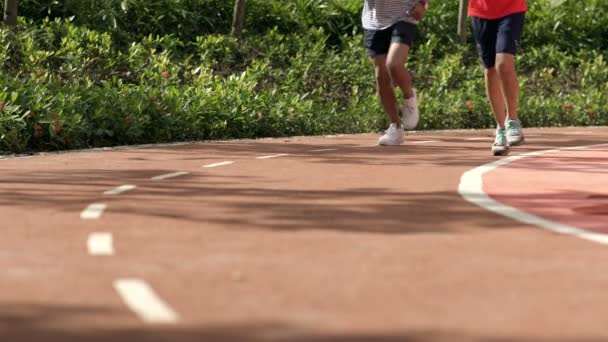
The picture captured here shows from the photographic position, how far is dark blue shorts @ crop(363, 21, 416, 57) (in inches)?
556

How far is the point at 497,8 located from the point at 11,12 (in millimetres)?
9364

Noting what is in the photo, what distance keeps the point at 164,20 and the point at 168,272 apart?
17208 millimetres

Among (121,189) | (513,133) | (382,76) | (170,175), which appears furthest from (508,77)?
(121,189)

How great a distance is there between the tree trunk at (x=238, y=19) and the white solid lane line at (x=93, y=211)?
13.9 m

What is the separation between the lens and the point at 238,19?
22.7 metres

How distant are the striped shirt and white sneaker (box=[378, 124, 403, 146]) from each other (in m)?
1.09

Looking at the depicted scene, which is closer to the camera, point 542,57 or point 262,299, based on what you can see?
point 262,299

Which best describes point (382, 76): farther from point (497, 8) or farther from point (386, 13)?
point (497, 8)

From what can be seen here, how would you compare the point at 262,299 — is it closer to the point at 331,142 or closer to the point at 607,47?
the point at 331,142

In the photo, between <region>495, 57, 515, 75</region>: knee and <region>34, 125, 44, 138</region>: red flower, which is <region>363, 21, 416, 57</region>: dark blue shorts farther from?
<region>34, 125, 44, 138</region>: red flower

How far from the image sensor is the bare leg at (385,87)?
47.8ft

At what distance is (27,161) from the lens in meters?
12.3

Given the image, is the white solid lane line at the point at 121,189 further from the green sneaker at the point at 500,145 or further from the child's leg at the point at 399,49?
the child's leg at the point at 399,49

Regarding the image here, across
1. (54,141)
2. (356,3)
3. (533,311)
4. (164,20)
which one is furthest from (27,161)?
(356,3)
